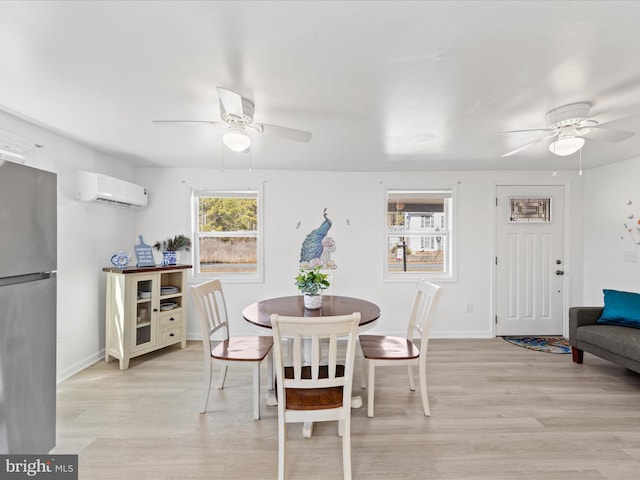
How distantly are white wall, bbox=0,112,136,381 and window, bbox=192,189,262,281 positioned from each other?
101cm

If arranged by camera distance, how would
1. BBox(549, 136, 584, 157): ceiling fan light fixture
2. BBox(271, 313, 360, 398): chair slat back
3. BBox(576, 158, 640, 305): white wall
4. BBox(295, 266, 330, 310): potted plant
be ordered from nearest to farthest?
BBox(271, 313, 360, 398): chair slat back, BBox(549, 136, 584, 157): ceiling fan light fixture, BBox(295, 266, 330, 310): potted plant, BBox(576, 158, 640, 305): white wall

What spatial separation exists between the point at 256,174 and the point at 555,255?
13.8 feet

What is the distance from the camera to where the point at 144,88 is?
196cm

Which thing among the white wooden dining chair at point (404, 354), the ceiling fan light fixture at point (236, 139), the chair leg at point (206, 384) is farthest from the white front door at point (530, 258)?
the chair leg at point (206, 384)

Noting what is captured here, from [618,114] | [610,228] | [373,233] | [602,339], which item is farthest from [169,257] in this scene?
[610,228]

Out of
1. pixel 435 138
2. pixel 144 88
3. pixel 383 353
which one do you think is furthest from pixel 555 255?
pixel 144 88

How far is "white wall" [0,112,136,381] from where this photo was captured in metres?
2.90

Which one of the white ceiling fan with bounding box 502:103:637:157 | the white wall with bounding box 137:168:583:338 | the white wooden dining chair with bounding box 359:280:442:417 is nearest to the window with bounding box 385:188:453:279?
the white wall with bounding box 137:168:583:338

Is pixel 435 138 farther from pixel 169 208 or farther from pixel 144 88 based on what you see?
pixel 169 208

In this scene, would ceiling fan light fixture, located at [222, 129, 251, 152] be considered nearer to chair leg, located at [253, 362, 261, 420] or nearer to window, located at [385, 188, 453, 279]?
chair leg, located at [253, 362, 261, 420]

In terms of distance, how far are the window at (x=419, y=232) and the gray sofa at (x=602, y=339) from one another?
4.91 ft

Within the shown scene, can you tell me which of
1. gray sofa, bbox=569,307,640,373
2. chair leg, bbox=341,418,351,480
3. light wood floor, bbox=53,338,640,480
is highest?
gray sofa, bbox=569,307,640,373

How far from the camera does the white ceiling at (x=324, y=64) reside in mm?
1307

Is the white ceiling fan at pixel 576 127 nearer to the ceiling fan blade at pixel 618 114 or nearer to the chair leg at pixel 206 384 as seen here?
the ceiling fan blade at pixel 618 114
